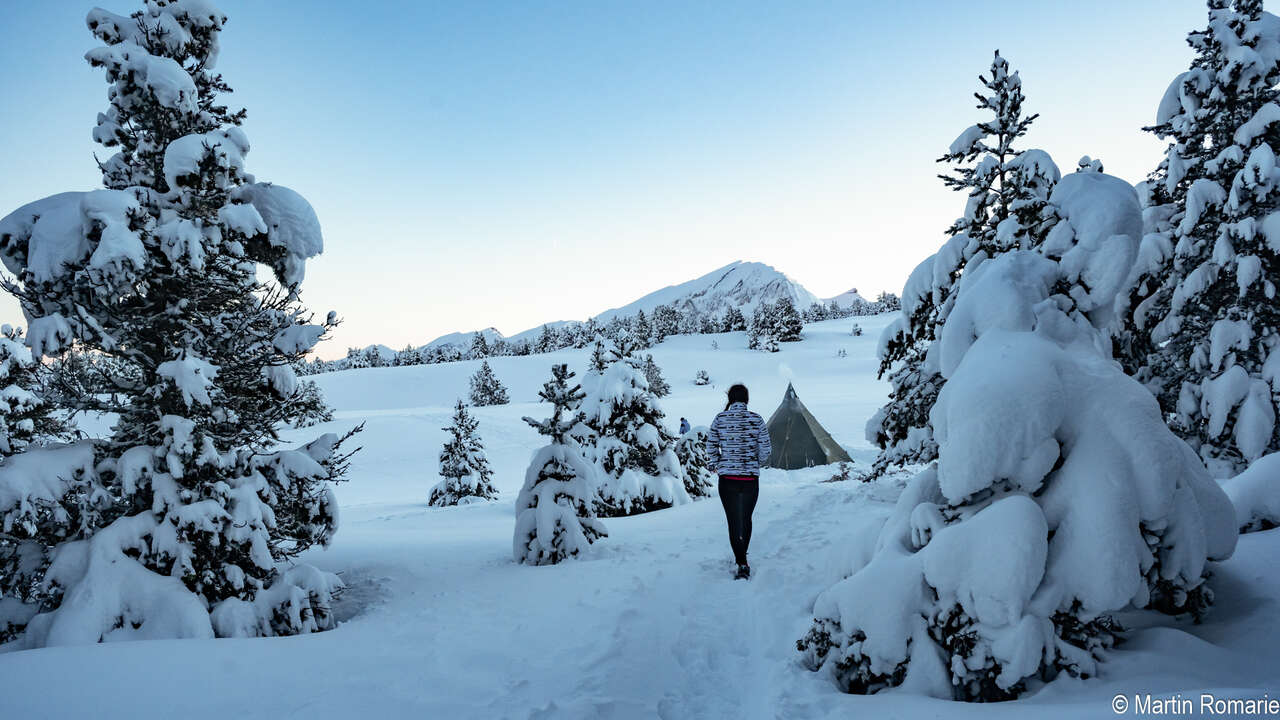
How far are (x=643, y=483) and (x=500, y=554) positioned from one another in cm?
516

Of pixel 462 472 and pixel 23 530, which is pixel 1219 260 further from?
pixel 462 472

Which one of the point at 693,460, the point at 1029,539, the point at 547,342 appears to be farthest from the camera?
the point at 547,342

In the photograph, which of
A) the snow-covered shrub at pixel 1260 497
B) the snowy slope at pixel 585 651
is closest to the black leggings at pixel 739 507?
the snowy slope at pixel 585 651

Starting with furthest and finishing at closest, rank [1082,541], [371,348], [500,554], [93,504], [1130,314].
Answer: [371,348] < [1130,314] < [500,554] < [93,504] < [1082,541]

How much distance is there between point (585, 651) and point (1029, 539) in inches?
130

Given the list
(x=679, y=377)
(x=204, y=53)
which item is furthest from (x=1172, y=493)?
(x=679, y=377)

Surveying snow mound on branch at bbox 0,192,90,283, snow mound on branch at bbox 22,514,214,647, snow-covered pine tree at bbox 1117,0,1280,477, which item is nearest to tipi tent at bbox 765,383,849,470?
snow-covered pine tree at bbox 1117,0,1280,477

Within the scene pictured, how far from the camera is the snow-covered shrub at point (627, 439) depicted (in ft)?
42.2

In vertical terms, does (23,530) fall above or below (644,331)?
below

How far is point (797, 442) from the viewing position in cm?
2061

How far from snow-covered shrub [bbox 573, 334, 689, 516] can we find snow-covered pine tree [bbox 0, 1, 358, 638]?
716 centimetres

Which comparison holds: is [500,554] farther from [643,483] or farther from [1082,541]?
[1082,541]

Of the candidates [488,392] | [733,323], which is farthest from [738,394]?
[733,323]

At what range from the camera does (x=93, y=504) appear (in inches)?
204
